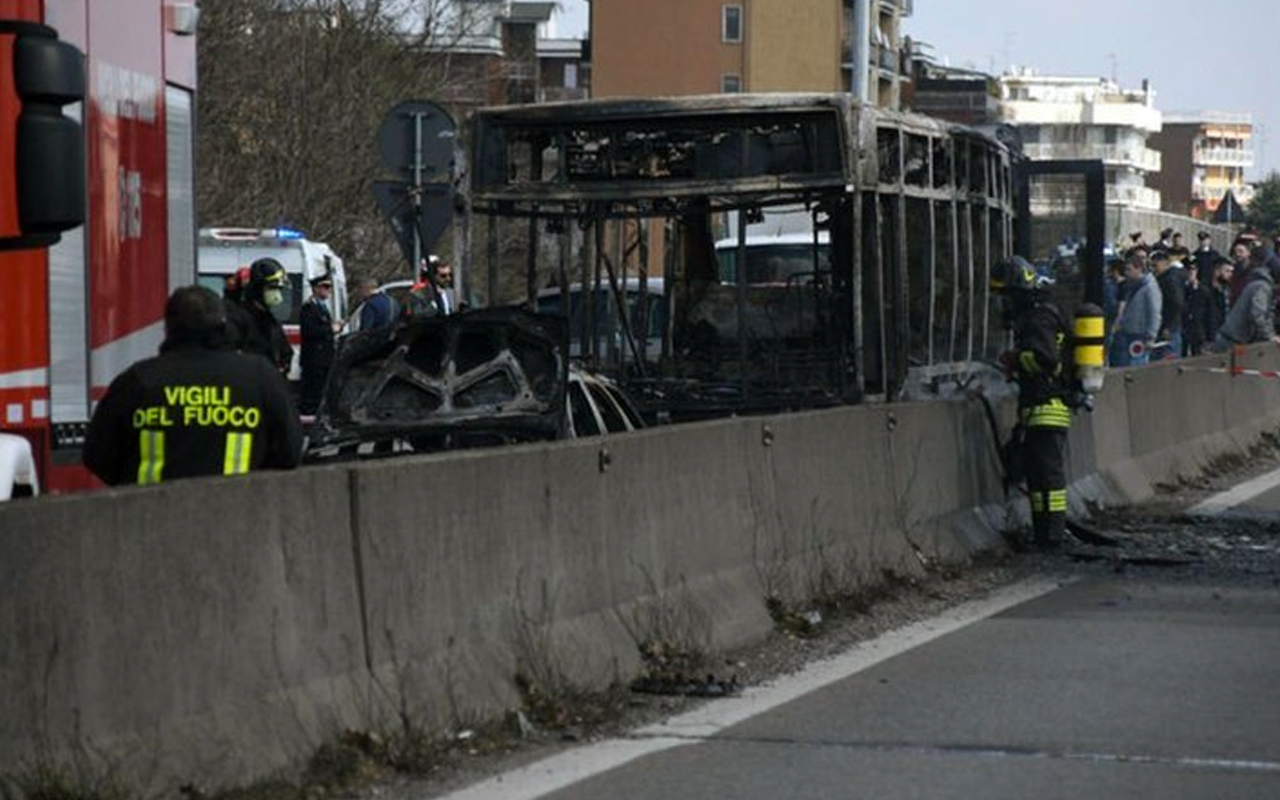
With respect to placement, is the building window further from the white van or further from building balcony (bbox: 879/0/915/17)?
the white van

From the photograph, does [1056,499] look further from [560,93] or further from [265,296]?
[560,93]

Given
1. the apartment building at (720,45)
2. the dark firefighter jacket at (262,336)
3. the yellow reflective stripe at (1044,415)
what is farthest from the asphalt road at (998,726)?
the apartment building at (720,45)

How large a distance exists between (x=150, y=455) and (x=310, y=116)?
43840mm

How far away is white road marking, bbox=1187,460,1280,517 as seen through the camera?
2211cm

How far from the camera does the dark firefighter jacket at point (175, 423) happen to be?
10.0 metres

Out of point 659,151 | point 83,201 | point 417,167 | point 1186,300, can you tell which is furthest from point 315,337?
point 83,201

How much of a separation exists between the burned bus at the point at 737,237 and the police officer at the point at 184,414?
9.44m

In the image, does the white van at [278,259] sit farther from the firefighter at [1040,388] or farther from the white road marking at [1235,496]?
the firefighter at [1040,388]

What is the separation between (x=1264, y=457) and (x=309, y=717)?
844 inches

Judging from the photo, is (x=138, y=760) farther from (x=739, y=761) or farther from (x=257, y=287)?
(x=257, y=287)

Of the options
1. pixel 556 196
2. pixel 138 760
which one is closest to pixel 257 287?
pixel 556 196

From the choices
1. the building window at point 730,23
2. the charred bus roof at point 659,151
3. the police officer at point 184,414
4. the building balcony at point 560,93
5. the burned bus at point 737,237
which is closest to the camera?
the police officer at point 184,414

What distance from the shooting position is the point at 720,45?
374 ft

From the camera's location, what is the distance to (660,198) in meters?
19.8
